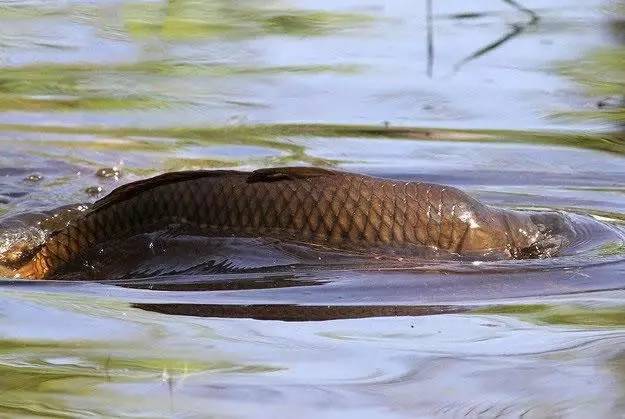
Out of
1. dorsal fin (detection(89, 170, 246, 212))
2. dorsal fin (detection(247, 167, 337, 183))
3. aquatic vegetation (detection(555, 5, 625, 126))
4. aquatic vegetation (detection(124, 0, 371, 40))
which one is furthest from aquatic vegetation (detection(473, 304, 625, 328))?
aquatic vegetation (detection(124, 0, 371, 40))

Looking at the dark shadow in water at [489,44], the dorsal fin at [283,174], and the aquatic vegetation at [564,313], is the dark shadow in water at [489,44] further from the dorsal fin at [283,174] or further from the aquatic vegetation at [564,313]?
the aquatic vegetation at [564,313]

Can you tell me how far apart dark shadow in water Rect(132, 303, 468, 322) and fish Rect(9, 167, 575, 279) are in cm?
55

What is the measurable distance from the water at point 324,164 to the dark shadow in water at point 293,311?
0.01m

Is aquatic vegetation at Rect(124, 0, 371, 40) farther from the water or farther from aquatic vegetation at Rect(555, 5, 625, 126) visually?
aquatic vegetation at Rect(555, 5, 625, 126)

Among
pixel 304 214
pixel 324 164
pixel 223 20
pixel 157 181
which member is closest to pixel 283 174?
pixel 304 214

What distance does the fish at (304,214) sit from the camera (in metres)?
4.02

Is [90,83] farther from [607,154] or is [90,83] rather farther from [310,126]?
[607,154]

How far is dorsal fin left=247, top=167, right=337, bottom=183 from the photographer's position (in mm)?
4035

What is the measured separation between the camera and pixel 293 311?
345 centimetres

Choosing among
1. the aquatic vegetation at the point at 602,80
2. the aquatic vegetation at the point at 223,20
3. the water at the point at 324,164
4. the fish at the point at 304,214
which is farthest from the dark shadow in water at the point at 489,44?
the fish at the point at 304,214

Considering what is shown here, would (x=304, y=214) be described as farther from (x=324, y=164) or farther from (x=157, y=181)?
(x=324, y=164)

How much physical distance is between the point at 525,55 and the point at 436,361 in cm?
491

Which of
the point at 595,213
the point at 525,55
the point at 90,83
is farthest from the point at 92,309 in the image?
the point at 525,55

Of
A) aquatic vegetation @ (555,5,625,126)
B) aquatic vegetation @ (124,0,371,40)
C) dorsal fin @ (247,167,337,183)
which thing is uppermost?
dorsal fin @ (247,167,337,183)
